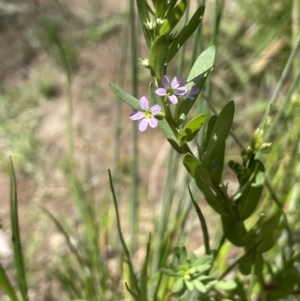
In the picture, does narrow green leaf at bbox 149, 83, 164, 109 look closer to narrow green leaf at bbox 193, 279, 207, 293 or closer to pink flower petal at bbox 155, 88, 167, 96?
pink flower petal at bbox 155, 88, 167, 96

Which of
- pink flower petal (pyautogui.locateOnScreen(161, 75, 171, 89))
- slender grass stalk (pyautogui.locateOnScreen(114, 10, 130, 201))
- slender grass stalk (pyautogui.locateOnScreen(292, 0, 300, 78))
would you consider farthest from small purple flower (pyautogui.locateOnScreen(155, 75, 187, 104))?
slender grass stalk (pyautogui.locateOnScreen(292, 0, 300, 78))

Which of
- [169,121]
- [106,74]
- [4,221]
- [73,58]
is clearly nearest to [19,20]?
[73,58]

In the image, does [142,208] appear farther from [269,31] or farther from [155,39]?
[155,39]

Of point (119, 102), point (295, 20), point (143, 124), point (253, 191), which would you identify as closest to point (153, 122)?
point (143, 124)

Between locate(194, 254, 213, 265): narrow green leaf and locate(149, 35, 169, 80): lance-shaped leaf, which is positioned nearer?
locate(149, 35, 169, 80): lance-shaped leaf

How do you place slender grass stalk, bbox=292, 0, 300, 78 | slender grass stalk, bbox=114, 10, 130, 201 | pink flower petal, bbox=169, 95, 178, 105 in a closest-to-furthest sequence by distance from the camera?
pink flower petal, bbox=169, 95, 178, 105, slender grass stalk, bbox=114, 10, 130, 201, slender grass stalk, bbox=292, 0, 300, 78

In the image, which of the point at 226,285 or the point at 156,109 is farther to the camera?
the point at 226,285

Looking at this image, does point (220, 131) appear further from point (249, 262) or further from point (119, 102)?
point (119, 102)
